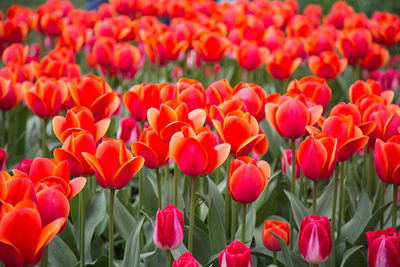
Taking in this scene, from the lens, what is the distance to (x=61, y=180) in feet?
3.74

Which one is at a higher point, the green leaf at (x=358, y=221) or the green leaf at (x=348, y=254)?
the green leaf at (x=348, y=254)

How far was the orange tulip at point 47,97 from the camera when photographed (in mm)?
1924

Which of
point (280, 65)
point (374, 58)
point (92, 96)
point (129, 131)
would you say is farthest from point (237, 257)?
point (374, 58)

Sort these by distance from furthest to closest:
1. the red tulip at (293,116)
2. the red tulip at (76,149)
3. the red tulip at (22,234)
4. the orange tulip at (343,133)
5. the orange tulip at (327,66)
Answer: the orange tulip at (327,66) < the red tulip at (293,116) < the orange tulip at (343,133) < the red tulip at (76,149) < the red tulip at (22,234)

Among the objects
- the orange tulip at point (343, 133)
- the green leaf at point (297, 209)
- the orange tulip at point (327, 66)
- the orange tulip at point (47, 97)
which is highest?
the orange tulip at point (343, 133)

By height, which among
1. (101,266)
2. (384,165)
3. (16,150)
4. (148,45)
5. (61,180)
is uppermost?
(61,180)

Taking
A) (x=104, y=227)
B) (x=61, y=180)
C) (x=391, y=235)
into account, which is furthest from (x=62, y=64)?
(x=391, y=235)

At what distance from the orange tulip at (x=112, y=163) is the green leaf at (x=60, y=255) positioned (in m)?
0.39

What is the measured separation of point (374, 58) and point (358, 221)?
145 centimetres

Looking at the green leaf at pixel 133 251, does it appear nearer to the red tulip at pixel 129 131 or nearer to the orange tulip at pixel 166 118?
the orange tulip at pixel 166 118

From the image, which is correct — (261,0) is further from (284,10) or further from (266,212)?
(266,212)

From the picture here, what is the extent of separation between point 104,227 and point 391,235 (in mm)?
1020

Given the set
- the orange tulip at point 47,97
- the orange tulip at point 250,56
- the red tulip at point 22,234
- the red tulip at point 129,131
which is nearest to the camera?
the red tulip at point 22,234

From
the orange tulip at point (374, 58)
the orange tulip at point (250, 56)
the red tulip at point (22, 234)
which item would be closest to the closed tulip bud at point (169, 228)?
the red tulip at point (22, 234)
